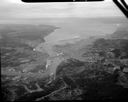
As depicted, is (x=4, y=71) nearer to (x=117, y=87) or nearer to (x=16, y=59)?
(x=16, y=59)

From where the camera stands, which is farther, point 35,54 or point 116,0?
point 35,54

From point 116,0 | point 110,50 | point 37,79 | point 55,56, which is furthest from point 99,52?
point 116,0

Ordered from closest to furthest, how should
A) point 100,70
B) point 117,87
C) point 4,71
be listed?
point 117,87 → point 100,70 → point 4,71

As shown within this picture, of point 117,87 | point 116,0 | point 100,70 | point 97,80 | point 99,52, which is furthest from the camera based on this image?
point 99,52

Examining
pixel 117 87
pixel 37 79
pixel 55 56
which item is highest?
pixel 117 87

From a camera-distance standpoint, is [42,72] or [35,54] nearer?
[42,72]

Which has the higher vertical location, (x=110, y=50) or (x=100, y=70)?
(x=100, y=70)


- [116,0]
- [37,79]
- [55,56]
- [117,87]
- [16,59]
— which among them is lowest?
[55,56]

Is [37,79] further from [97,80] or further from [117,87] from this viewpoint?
[117,87]

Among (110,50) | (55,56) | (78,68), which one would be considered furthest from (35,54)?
(110,50)
